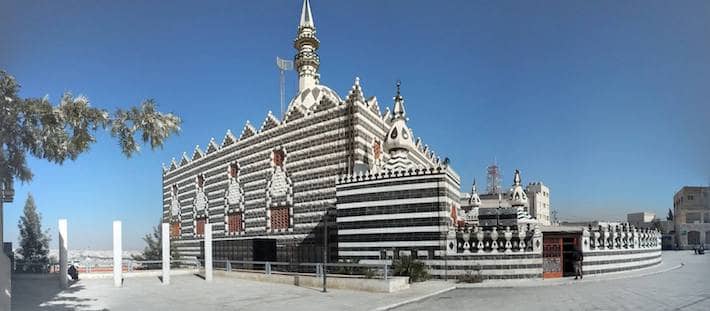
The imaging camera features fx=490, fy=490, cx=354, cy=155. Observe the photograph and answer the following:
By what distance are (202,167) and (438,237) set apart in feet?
84.4

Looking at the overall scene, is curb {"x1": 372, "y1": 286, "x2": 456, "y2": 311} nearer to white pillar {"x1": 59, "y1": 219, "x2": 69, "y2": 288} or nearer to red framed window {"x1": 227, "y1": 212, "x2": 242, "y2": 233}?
white pillar {"x1": 59, "y1": 219, "x2": 69, "y2": 288}

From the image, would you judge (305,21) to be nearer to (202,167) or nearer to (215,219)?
(202,167)

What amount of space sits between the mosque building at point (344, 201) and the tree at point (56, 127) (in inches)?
366

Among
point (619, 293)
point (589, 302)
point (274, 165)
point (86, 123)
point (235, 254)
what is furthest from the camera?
point (274, 165)

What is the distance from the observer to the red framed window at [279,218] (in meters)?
31.0

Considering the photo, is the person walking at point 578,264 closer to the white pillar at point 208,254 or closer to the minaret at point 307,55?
the white pillar at point 208,254

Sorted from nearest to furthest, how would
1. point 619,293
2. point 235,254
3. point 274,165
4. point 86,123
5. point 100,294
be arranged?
1. point 86,123
2. point 619,293
3. point 100,294
4. point 235,254
5. point 274,165

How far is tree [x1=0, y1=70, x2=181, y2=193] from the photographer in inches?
343

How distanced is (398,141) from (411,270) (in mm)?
7199

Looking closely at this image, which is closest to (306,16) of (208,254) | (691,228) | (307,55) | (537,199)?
(307,55)

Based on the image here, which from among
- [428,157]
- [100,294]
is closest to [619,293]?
[100,294]

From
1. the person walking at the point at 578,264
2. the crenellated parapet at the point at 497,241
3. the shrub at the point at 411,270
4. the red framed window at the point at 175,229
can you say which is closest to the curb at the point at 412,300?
the shrub at the point at 411,270

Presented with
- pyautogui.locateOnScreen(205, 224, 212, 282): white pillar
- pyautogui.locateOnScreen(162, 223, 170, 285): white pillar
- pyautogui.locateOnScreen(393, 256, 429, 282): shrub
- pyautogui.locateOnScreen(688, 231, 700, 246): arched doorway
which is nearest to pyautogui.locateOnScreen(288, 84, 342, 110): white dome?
pyautogui.locateOnScreen(205, 224, 212, 282): white pillar

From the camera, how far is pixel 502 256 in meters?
20.7
